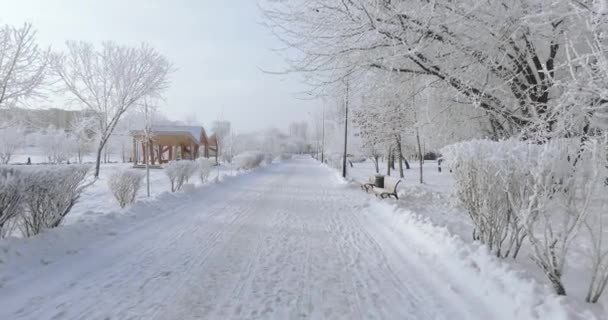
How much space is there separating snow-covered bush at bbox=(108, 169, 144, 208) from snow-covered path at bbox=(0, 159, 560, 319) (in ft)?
7.37

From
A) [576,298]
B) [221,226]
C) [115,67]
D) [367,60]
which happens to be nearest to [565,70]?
[367,60]

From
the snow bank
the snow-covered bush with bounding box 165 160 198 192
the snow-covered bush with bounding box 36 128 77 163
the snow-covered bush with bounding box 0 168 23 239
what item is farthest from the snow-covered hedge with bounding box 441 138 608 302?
the snow-covered bush with bounding box 36 128 77 163

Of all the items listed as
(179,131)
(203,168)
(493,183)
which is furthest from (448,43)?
(179,131)

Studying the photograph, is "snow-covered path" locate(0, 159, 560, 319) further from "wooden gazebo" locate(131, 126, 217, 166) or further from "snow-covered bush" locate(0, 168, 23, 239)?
"wooden gazebo" locate(131, 126, 217, 166)

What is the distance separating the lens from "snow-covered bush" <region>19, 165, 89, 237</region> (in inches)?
205

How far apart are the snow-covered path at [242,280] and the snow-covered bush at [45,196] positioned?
→ 0.80m

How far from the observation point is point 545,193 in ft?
11.8

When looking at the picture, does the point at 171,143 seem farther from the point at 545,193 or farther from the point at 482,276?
the point at 545,193

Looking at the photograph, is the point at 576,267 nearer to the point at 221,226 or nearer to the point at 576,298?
the point at 576,298

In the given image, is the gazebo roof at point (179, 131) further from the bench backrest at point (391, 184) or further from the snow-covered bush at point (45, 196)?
the snow-covered bush at point (45, 196)

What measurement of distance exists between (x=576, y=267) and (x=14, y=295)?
22.3 feet

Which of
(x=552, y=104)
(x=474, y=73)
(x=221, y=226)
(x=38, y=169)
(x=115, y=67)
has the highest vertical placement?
(x=115, y=67)

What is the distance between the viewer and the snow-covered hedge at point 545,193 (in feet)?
11.0

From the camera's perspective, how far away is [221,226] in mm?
7578
